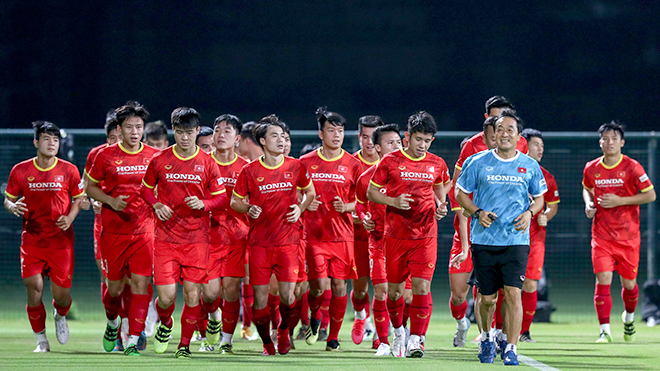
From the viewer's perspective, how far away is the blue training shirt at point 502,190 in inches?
216

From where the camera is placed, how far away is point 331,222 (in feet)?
22.4

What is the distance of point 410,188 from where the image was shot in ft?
20.5

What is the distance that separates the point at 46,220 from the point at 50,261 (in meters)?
0.37

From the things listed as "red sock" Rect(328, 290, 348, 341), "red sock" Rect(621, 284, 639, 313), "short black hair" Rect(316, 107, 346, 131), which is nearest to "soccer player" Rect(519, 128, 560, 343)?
"red sock" Rect(621, 284, 639, 313)

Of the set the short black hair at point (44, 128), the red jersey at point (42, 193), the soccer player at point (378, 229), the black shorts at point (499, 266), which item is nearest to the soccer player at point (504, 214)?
the black shorts at point (499, 266)

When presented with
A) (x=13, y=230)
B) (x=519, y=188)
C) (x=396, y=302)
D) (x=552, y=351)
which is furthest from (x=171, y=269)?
(x=13, y=230)

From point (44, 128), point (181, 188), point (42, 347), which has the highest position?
point (44, 128)

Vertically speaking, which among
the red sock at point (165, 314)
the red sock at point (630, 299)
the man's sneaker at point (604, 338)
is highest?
the red sock at point (630, 299)

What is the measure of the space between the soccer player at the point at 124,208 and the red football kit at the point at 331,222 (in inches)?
53.9

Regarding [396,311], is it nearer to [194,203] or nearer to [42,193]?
[194,203]

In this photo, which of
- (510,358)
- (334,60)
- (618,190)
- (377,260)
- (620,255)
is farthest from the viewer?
(334,60)

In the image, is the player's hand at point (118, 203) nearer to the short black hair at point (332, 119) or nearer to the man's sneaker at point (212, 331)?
the man's sneaker at point (212, 331)

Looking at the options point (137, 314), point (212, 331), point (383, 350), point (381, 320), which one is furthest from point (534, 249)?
point (137, 314)

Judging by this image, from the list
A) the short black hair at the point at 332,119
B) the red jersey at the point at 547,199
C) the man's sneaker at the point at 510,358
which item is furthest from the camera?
Result: the red jersey at the point at 547,199
